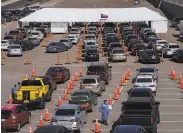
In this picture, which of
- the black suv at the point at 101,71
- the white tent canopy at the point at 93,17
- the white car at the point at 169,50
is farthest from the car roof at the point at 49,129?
the white tent canopy at the point at 93,17

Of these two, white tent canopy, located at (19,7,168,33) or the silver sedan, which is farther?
white tent canopy, located at (19,7,168,33)

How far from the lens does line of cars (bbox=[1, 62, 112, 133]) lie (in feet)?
75.4

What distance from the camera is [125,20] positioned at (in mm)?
74938

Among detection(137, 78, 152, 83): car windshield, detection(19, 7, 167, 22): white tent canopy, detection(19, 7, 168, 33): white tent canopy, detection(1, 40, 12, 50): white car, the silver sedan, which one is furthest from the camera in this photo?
detection(19, 7, 167, 22): white tent canopy

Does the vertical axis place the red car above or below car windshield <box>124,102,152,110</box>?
below

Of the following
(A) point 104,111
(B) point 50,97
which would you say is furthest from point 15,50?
(A) point 104,111

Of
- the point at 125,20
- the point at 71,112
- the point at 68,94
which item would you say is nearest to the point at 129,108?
the point at 71,112

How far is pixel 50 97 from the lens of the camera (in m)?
31.0

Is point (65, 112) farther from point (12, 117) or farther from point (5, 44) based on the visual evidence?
point (5, 44)

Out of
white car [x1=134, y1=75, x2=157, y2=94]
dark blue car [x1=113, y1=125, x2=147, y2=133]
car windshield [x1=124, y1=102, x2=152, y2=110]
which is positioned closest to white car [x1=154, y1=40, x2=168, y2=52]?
white car [x1=134, y1=75, x2=157, y2=94]

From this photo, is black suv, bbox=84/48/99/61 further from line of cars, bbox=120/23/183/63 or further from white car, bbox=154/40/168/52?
white car, bbox=154/40/168/52

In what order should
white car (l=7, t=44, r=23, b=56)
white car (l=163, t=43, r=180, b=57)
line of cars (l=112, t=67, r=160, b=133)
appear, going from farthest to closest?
white car (l=7, t=44, r=23, b=56)
white car (l=163, t=43, r=180, b=57)
line of cars (l=112, t=67, r=160, b=133)

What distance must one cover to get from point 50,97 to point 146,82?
230 inches

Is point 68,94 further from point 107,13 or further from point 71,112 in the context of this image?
point 107,13
